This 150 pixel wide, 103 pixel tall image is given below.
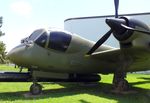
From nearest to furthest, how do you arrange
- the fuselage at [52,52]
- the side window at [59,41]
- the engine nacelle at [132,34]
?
the engine nacelle at [132,34] → the fuselage at [52,52] → the side window at [59,41]

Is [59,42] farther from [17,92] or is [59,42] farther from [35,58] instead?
[17,92]

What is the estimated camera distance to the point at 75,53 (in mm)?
16625

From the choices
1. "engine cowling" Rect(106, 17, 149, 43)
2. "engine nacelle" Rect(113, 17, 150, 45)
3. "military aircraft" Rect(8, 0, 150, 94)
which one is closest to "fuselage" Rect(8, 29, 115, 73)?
"military aircraft" Rect(8, 0, 150, 94)

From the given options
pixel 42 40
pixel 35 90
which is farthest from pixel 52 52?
pixel 35 90

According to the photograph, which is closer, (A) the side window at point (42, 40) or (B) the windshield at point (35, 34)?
(A) the side window at point (42, 40)

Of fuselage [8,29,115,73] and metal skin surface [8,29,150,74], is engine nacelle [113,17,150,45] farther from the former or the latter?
fuselage [8,29,115,73]

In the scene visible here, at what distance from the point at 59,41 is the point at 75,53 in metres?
1.29

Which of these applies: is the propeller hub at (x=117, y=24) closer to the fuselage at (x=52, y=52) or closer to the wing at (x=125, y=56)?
the wing at (x=125, y=56)

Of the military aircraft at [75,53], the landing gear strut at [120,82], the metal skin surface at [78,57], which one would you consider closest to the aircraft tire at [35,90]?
the military aircraft at [75,53]

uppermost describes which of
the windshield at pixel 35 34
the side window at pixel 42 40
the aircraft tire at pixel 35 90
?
the windshield at pixel 35 34

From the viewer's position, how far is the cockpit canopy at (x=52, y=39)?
15.5 metres

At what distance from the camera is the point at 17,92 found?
52.4 ft

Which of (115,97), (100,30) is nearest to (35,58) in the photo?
(115,97)

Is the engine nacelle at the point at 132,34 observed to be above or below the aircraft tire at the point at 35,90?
above
